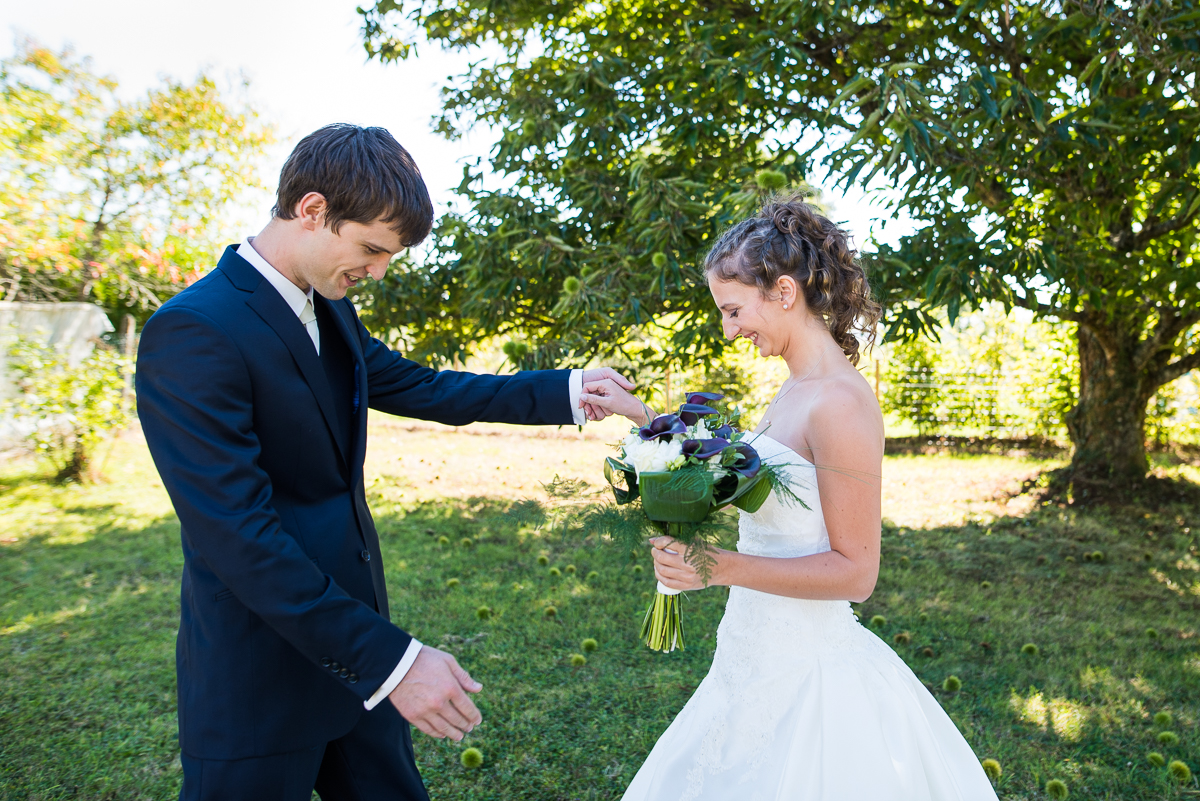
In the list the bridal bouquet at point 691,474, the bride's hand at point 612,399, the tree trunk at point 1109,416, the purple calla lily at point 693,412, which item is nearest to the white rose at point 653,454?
the bridal bouquet at point 691,474

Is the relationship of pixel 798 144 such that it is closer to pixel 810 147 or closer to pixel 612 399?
pixel 810 147

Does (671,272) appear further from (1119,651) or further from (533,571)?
(1119,651)

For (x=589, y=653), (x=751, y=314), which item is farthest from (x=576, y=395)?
(x=589, y=653)

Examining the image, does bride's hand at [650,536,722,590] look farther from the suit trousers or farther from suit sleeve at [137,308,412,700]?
the suit trousers

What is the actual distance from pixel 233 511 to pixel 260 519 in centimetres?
5

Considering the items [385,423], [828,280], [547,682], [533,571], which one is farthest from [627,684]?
[385,423]

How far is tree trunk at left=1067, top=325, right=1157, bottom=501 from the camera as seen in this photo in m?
8.50

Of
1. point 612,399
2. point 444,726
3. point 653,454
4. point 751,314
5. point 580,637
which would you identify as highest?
point 751,314

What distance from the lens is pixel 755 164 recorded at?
5.13 metres

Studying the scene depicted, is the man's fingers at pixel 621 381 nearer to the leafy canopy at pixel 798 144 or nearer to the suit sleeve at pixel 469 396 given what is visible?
the suit sleeve at pixel 469 396

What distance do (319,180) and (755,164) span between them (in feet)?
12.7

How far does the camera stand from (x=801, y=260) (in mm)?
2207

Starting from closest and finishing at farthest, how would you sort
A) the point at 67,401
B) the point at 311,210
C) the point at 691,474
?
1. the point at 691,474
2. the point at 311,210
3. the point at 67,401

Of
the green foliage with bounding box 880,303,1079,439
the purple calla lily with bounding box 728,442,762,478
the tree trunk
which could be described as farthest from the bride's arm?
the green foliage with bounding box 880,303,1079,439
